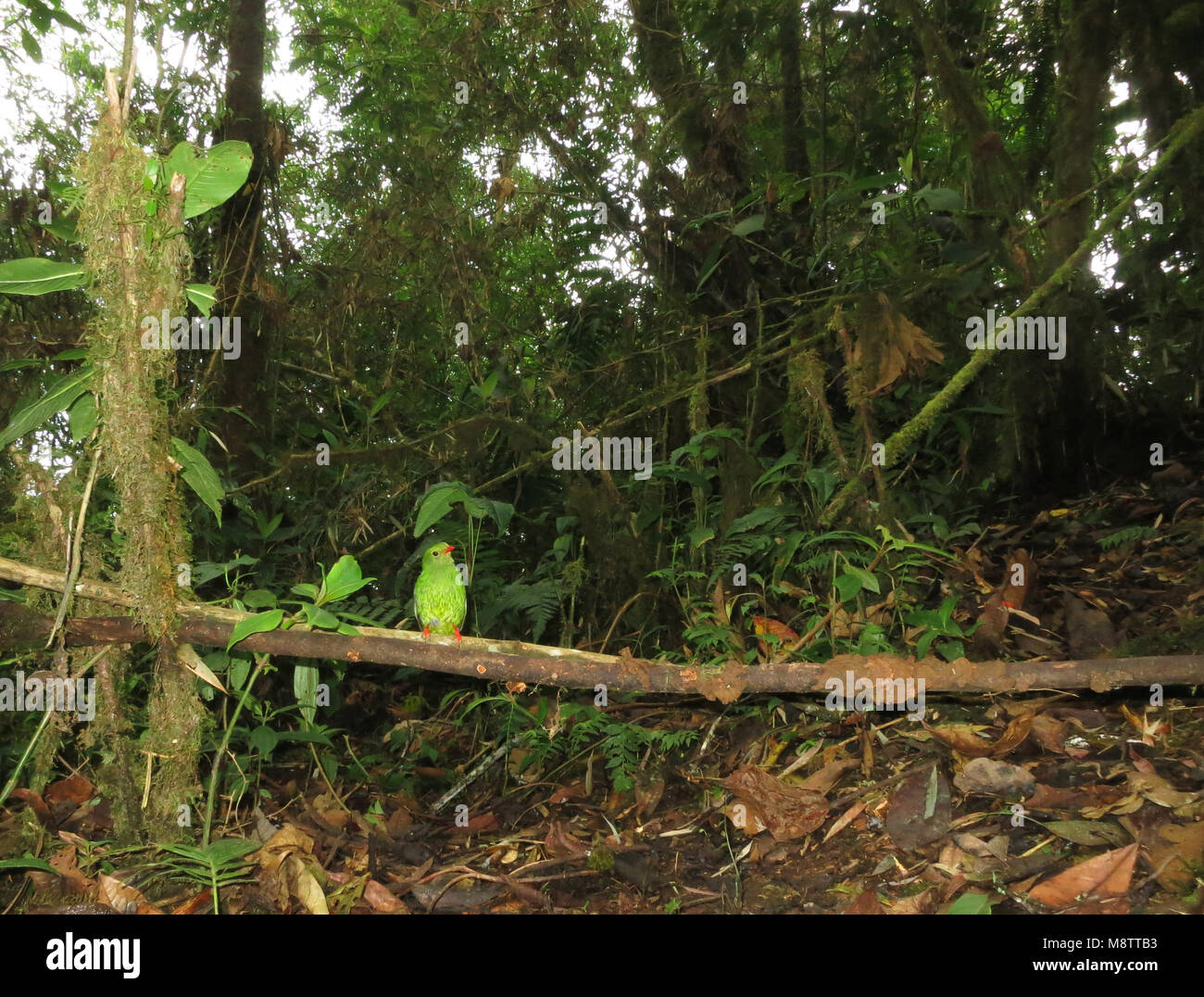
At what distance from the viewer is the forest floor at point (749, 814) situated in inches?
97.7

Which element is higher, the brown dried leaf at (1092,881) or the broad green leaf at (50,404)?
the broad green leaf at (50,404)

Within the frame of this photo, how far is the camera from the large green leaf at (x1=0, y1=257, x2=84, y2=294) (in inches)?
89.4

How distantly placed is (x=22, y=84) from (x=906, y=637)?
18.8ft

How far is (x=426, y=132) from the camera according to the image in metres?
5.43

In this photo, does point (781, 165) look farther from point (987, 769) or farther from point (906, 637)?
point (987, 769)

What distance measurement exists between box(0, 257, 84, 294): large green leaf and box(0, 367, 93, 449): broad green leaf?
247 mm

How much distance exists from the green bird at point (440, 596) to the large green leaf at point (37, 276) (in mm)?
1509

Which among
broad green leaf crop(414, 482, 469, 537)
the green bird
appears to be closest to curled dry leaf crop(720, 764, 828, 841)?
the green bird

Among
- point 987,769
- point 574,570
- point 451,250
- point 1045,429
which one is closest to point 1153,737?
point 987,769

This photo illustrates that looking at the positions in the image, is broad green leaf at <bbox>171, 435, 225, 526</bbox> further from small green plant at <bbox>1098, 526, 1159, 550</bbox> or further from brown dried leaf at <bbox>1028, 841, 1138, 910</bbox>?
small green plant at <bbox>1098, 526, 1159, 550</bbox>

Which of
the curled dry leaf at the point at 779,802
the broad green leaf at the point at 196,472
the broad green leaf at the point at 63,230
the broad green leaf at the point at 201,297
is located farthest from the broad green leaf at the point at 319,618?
the curled dry leaf at the point at 779,802

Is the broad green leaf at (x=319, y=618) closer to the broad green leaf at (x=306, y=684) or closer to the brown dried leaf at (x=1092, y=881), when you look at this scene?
the broad green leaf at (x=306, y=684)

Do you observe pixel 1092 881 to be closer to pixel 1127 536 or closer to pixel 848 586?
pixel 848 586

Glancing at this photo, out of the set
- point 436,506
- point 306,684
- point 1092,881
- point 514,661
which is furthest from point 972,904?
point 306,684
